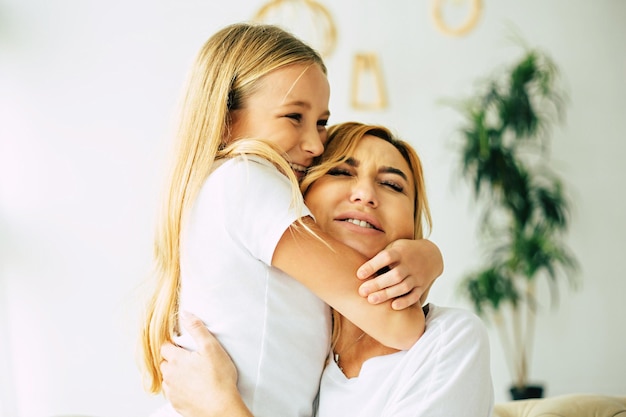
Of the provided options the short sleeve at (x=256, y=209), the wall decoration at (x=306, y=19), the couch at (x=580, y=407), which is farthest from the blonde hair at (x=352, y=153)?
the wall decoration at (x=306, y=19)

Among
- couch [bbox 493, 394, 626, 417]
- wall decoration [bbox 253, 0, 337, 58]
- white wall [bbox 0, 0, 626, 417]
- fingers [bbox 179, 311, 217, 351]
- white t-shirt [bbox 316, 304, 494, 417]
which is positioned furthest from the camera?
wall decoration [bbox 253, 0, 337, 58]

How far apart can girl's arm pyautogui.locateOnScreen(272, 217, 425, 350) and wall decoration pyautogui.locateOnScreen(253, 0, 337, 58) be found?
2937mm

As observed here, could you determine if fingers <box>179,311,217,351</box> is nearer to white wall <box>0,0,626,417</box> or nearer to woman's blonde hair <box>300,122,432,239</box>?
woman's blonde hair <box>300,122,432,239</box>

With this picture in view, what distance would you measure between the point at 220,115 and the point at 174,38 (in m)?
2.79

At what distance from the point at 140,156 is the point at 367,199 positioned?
2.77m

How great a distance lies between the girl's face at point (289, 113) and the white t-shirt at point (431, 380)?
1.44 feet

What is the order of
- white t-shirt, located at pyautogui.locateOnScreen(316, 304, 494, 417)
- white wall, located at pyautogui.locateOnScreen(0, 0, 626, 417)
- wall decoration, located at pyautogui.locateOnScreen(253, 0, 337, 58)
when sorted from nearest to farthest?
1. white t-shirt, located at pyautogui.locateOnScreen(316, 304, 494, 417)
2. white wall, located at pyautogui.locateOnScreen(0, 0, 626, 417)
3. wall decoration, located at pyautogui.locateOnScreen(253, 0, 337, 58)

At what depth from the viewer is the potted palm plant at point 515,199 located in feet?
13.0

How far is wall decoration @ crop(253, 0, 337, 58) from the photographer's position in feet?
13.5

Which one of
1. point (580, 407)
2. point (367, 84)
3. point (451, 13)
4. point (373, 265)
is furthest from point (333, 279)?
point (451, 13)

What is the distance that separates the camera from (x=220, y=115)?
4.87 feet

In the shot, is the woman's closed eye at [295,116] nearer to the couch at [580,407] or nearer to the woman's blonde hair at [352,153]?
the woman's blonde hair at [352,153]

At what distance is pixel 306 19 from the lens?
4.18m

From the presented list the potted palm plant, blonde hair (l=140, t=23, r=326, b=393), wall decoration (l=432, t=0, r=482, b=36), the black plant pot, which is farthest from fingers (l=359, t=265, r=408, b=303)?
wall decoration (l=432, t=0, r=482, b=36)
